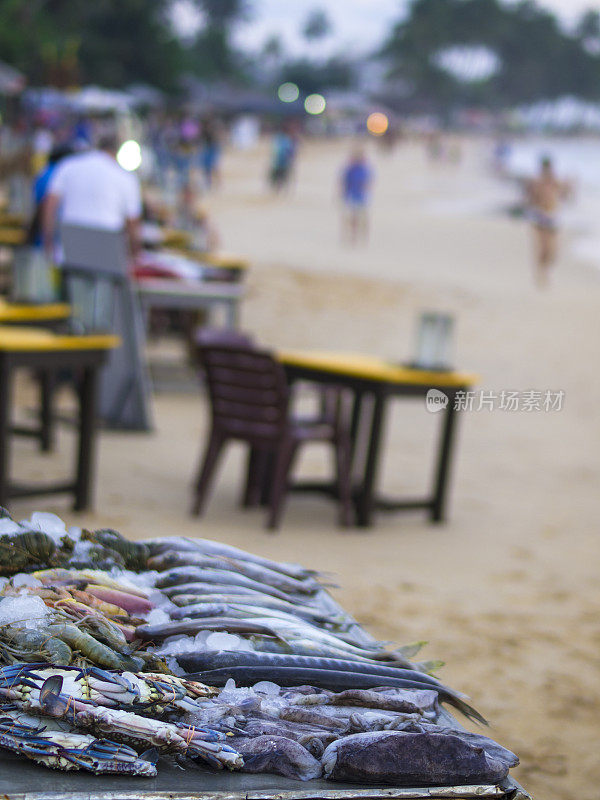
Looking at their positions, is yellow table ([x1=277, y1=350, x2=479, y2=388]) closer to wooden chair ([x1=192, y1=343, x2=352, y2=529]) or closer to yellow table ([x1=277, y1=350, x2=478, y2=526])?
yellow table ([x1=277, y1=350, x2=478, y2=526])

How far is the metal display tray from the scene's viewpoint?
7.13 feet

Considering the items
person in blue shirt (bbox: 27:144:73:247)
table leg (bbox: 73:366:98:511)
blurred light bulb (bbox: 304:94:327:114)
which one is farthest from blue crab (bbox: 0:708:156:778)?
blurred light bulb (bbox: 304:94:327:114)

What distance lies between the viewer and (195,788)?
7.44ft

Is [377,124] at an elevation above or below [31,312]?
above

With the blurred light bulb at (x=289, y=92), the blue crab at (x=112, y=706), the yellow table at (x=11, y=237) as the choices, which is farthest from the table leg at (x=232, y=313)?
the blurred light bulb at (x=289, y=92)

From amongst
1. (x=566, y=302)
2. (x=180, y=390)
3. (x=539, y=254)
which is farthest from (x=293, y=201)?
(x=180, y=390)

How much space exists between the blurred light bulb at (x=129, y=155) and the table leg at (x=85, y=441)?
394 centimetres

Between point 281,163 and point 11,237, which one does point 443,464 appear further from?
point 281,163

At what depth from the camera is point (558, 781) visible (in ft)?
12.8

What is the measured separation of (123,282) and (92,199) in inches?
34.9

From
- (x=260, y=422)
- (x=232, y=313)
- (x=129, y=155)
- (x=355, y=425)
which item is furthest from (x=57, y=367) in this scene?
(x=129, y=155)

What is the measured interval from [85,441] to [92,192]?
2.93 metres

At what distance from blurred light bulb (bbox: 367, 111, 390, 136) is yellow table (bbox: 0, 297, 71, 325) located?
272 feet

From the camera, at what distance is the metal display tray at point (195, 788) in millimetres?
2174
